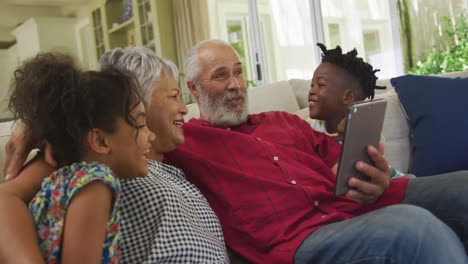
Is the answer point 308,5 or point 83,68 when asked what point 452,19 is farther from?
point 83,68

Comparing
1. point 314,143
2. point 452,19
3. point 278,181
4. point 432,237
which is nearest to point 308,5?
point 452,19

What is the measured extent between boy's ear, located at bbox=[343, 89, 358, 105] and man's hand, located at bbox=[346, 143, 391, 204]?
52 centimetres

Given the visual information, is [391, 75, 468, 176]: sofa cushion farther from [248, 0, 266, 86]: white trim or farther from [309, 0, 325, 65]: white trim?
[248, 0, 266, 86]: white trim

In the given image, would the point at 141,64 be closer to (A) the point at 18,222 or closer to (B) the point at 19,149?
(B) the point at 19,149

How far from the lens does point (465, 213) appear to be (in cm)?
125

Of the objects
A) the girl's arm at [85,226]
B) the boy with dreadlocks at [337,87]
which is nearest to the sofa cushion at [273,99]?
the boy with dreadlocks at [337,87]

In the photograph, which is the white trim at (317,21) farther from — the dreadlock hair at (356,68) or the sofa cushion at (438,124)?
the dreadlock hair at (356,68)

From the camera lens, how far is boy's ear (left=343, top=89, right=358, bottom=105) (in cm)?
168

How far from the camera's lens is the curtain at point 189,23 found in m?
4.82

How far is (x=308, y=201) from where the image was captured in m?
1.28

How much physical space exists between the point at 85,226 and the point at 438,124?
160 cm

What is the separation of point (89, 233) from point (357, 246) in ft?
1.97

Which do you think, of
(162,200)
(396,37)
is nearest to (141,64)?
(162,200)

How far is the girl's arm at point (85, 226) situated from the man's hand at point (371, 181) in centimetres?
64
